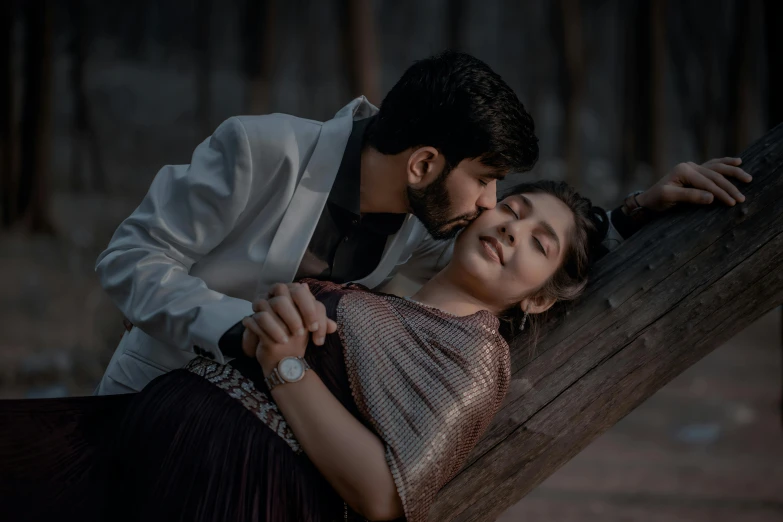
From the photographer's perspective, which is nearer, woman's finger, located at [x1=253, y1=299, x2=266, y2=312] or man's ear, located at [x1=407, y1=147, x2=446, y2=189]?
woman's finger, located at [x1=253, y1=299, x2=266, y2=312]

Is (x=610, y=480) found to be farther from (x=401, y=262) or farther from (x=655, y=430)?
(x=401, y=262)

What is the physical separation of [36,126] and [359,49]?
4.46m

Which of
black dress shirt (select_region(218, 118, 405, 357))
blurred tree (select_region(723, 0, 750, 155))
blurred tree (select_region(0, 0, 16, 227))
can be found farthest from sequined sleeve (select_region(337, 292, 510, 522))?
blurred tree (select_region(723, 0, 750, 155))

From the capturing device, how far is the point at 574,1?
997 centimetres

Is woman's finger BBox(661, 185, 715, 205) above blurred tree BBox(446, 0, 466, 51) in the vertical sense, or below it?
above

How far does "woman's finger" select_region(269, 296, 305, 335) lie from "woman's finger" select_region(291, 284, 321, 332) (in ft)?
0.03

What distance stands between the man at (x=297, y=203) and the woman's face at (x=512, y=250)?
81 millimetres

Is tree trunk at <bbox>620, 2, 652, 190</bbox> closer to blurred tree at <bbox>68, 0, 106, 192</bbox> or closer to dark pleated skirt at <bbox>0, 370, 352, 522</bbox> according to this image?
blurred tree at <bbox>68, 0, 106, 192</bbox>

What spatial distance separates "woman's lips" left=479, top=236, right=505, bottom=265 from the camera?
1.79 meters

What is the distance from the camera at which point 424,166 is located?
6.59 ft

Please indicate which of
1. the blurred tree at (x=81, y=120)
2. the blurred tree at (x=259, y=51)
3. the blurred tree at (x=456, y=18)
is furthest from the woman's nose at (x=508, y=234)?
the blurred tree at (x=456, y=18)

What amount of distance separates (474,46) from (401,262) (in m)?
11.4

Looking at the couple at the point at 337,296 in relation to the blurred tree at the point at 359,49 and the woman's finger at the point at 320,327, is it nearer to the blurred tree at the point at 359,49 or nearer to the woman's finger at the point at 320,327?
the woman's finger at the point at 320,327

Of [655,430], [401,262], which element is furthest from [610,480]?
[401,262]
